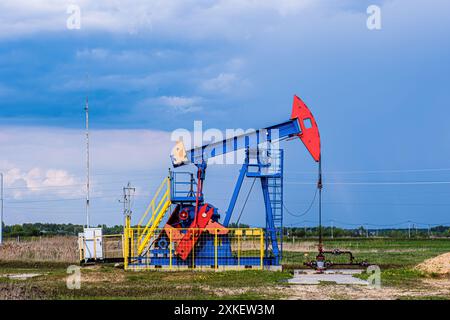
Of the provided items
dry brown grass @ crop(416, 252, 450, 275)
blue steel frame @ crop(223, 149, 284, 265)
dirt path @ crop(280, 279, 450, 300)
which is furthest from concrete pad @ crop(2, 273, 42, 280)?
dry brown grass @ crop(416, 252, 450, 275)

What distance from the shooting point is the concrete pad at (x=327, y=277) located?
2098 centimetres

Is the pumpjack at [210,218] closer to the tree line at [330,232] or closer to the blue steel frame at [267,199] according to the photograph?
the blue steel frame at [267,199]

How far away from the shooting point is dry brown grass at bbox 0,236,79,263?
34312mm

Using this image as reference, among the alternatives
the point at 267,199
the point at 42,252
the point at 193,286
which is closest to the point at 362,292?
the point at 193,286

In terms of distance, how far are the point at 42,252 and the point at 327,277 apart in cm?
1815

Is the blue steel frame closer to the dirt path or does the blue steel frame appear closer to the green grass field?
the green grass field

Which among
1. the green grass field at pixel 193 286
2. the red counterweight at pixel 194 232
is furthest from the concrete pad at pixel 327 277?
the red counterweight at pixel 194 232

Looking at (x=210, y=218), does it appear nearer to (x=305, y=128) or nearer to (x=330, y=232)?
(x=305, y=128)

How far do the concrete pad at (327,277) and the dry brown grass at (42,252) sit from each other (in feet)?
39.4

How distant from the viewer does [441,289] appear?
1928cm

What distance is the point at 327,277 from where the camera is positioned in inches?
898
